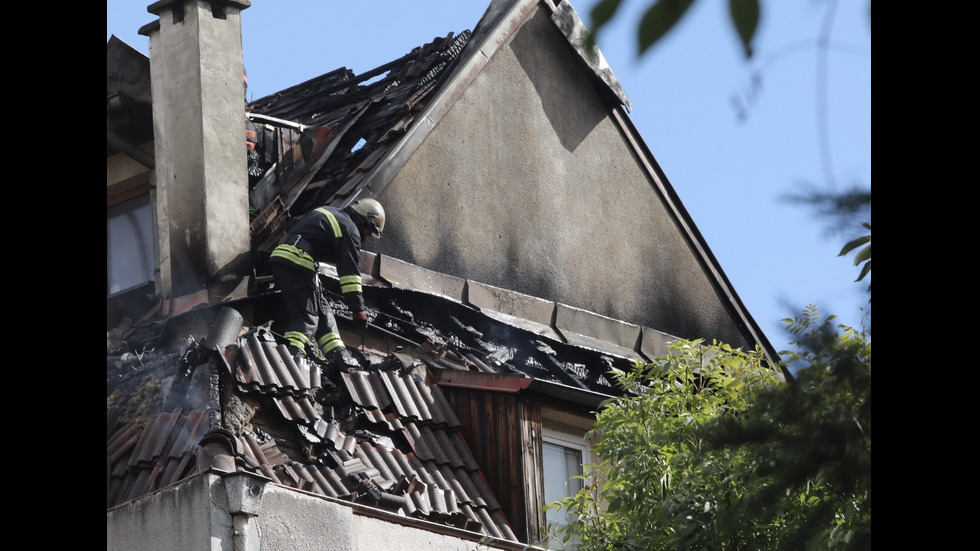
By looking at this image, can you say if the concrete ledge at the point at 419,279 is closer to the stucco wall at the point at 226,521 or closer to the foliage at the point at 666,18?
the stucco wall at the point at 226,521

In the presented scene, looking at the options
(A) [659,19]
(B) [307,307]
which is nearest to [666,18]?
(A) [659,19]

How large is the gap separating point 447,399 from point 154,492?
3.46 metres

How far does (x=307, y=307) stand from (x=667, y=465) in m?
4.41

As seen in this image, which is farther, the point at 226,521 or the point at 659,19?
the point at 226,521

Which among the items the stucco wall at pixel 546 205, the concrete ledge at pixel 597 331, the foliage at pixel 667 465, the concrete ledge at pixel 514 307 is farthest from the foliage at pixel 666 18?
the concrete ledge at pixel 597 331

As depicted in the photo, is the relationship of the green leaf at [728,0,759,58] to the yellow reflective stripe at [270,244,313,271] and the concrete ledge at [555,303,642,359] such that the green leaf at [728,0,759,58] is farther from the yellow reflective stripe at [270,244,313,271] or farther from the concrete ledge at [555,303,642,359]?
the concrete ledge at [555,303,642,359]

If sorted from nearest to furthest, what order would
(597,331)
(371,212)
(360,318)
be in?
1. (360,318)
2. (371,212)
3. (597,331)

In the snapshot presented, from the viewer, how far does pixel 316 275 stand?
1209 centimetres

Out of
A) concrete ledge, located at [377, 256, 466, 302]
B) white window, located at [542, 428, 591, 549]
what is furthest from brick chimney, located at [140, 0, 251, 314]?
white window, located at [542, 428, 591, 549]

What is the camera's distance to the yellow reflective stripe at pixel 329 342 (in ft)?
39.0

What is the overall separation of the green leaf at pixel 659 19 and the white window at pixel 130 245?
11.9 meters

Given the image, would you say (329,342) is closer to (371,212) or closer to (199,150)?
(371,212)

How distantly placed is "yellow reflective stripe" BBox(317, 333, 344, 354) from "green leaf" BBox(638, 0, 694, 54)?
9.79m
